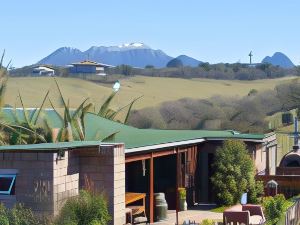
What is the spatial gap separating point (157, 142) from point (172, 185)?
14.2 feet

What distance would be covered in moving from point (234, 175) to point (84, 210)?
1129cm

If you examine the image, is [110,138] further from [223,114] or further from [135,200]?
[223,114]

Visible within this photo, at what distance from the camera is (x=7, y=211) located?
17.0 metres

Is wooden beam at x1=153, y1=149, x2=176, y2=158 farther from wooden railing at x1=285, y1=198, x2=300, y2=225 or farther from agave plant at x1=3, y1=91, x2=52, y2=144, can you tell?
wooden railing at x1=285, y1=198, x2=300, y2=225

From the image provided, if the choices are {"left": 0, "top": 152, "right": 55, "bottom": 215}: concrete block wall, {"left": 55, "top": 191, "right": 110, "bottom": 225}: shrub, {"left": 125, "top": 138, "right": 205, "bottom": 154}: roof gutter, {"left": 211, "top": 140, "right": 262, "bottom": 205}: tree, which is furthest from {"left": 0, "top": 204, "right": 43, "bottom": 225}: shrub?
{"left": 211, "top": 140, "right": 262, "bottom": 205}: tree

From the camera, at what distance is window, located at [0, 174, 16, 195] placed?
17.6 meters

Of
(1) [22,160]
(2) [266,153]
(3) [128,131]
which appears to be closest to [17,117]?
(3) [128,131]

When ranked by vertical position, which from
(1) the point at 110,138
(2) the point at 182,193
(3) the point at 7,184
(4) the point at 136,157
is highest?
(1) the point at 110,138

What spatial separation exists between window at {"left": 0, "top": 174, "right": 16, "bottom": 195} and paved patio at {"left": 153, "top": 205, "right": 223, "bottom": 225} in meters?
7.60

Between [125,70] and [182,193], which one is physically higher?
[125,70]

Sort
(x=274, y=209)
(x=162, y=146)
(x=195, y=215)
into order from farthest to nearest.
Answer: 1. (x=195, y=215)
2. (x=162, y=146)
3. (x=274, y=209)

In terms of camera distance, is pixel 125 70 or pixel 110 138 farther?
pixel 125 70

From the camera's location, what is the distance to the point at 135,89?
12600 centimetres

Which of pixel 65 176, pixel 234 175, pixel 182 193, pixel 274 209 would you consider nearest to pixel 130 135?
pixel 182 193
